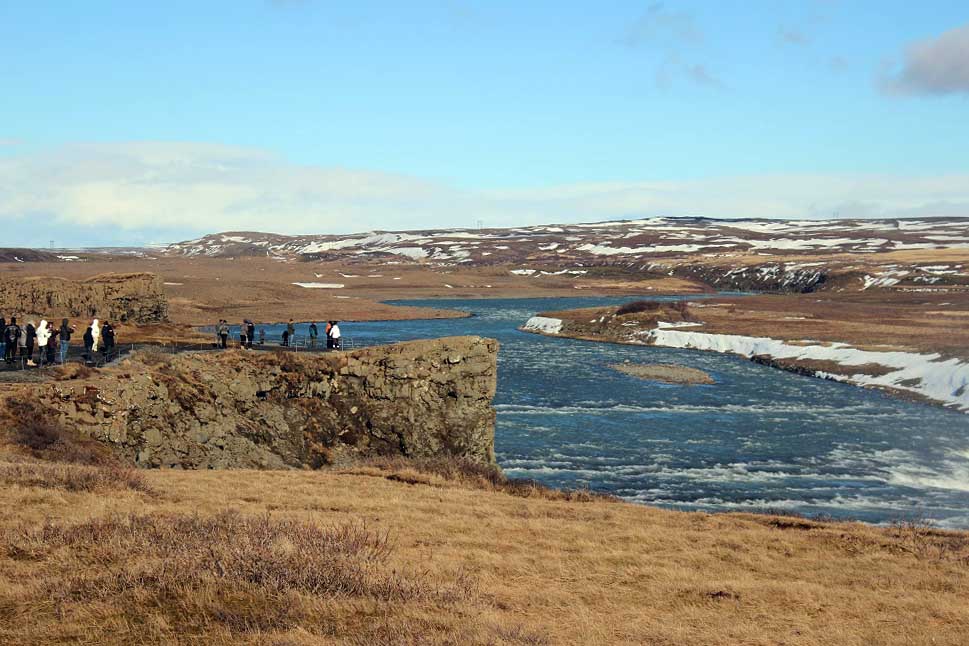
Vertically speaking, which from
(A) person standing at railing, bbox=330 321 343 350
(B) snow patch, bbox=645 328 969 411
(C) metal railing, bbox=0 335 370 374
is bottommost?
(B) snow patch, bbox=645 328 969 411

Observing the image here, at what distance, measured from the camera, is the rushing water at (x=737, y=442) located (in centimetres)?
2936

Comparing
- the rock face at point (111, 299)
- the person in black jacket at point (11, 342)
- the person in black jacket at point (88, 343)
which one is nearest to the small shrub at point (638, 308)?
the rock face at point (111, 299)

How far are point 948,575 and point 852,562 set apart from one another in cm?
155

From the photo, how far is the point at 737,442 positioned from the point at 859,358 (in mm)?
26915

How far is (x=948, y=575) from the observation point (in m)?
14.6

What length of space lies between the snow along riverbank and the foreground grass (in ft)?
115

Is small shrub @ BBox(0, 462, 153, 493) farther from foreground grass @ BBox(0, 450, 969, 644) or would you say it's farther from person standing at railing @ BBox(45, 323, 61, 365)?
person standing at railing @ BBox(45, 323, 61, 365)

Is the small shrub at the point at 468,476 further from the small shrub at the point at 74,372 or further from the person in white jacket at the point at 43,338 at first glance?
the person in white jacket at the point at 43,338

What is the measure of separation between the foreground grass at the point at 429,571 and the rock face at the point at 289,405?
3.81 m

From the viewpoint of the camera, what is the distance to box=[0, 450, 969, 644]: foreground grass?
9.21 metres

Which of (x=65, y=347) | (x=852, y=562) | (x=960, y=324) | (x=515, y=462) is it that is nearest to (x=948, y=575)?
(x=852, y=562)

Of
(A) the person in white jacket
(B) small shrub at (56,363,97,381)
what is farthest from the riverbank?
(A) the person in white jacket

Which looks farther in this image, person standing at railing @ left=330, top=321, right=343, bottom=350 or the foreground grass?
person standing at railing @ left=330, top=321, right=343, bottom=350

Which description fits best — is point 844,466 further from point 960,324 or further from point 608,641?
point 960,324
